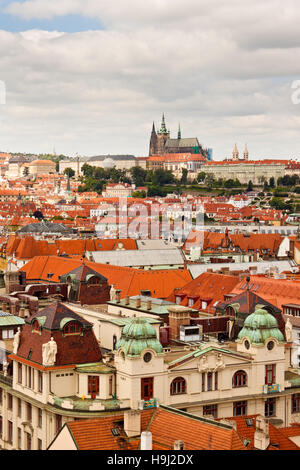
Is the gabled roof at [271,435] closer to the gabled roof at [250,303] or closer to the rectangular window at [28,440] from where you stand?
the rectangular window at [28,440]

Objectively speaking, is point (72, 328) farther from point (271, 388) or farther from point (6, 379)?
point (271, 388)

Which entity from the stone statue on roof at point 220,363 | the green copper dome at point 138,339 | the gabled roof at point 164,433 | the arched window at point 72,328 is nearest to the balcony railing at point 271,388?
the stone statue on roof at point 220,363

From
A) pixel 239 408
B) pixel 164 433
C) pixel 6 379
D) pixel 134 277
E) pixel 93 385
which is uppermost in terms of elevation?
pixel 134 277

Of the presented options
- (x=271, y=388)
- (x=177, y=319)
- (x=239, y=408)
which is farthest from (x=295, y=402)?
(x=177, y=319)
